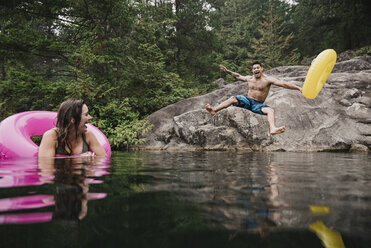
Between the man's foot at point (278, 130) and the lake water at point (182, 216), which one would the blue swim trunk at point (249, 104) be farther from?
the lake water at point (182, 216)

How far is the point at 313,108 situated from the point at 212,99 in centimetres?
382

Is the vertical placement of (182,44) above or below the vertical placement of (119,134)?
above

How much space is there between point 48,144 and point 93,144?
2.23ft

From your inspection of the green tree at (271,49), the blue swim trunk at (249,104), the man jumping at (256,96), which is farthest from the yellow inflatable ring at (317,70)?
the green tree at (271,49)

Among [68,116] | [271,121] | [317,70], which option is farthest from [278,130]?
[68,116]

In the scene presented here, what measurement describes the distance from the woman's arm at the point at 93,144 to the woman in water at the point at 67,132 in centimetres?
15

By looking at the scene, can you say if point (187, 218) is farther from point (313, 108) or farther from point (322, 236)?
point (313, 108)

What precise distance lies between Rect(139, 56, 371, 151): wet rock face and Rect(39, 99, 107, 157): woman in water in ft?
14.5

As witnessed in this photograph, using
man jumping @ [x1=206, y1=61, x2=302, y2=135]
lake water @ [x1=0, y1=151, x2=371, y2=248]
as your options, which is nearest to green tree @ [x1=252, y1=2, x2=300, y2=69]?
man jumping @ [x1=206, y1=61, x2=302, y2=135]

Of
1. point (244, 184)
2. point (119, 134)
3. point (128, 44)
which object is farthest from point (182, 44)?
point (244, 184)

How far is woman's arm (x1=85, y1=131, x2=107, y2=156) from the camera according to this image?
338cm

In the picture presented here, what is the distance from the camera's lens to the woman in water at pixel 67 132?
2855 mm

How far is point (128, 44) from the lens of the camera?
9.09m

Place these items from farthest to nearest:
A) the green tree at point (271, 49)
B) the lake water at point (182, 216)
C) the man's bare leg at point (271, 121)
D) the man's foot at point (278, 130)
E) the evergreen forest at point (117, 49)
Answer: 1. the green tree at point (271, 49)
2. the evergreen forest at point (117, 49)
3. the man's bare leg at point (271, 121)
4. the man's foot at point (278, 130)
5. the lake water at point (182, 216)
